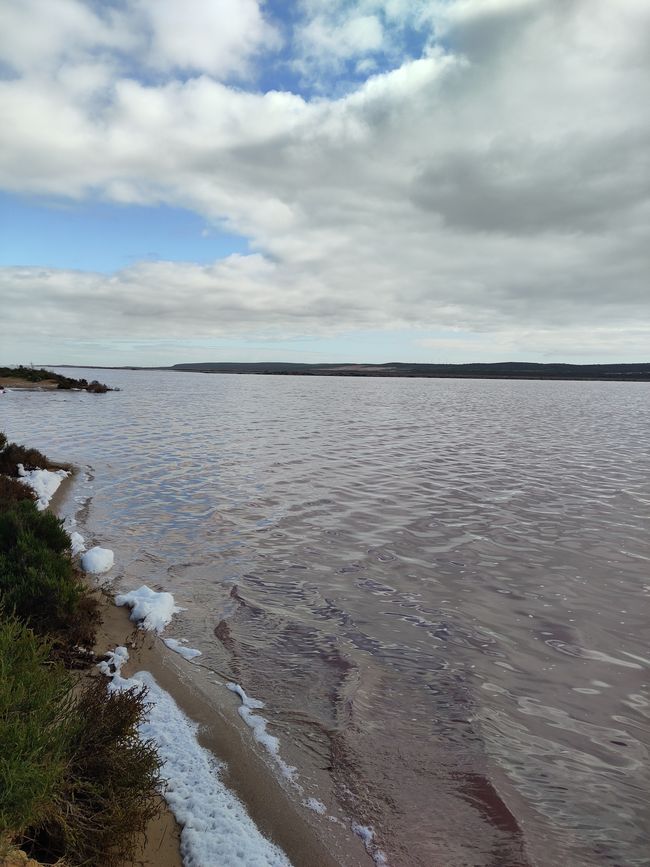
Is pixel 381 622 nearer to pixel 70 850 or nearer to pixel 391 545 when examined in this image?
pixel 391 545

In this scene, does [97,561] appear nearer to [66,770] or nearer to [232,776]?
[232,776]

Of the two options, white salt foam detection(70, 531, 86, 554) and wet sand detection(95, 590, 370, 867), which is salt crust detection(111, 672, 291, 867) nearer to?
wet sand detection(95, 590, 370, 867)

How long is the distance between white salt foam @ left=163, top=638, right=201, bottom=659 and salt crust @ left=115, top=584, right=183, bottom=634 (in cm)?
31

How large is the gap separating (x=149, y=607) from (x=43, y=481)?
9661mm

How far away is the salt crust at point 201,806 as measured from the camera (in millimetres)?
3766

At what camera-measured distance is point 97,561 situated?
955 centimetres

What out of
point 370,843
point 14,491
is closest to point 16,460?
point 14,491

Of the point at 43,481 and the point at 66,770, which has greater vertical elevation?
the point at 66,770

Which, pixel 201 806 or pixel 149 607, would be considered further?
pixel 149 607

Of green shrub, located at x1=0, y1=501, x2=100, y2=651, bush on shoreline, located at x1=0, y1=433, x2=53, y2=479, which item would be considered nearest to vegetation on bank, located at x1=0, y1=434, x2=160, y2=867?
green shrub, located at x1=0, y1=501, x2=100, y2=651

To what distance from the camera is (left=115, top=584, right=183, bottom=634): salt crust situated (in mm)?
7445

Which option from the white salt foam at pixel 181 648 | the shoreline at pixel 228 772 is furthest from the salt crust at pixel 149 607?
the white salt foam at pixel 181 648

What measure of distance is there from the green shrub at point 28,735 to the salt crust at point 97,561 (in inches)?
215

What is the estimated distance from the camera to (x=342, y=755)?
5066 mm
